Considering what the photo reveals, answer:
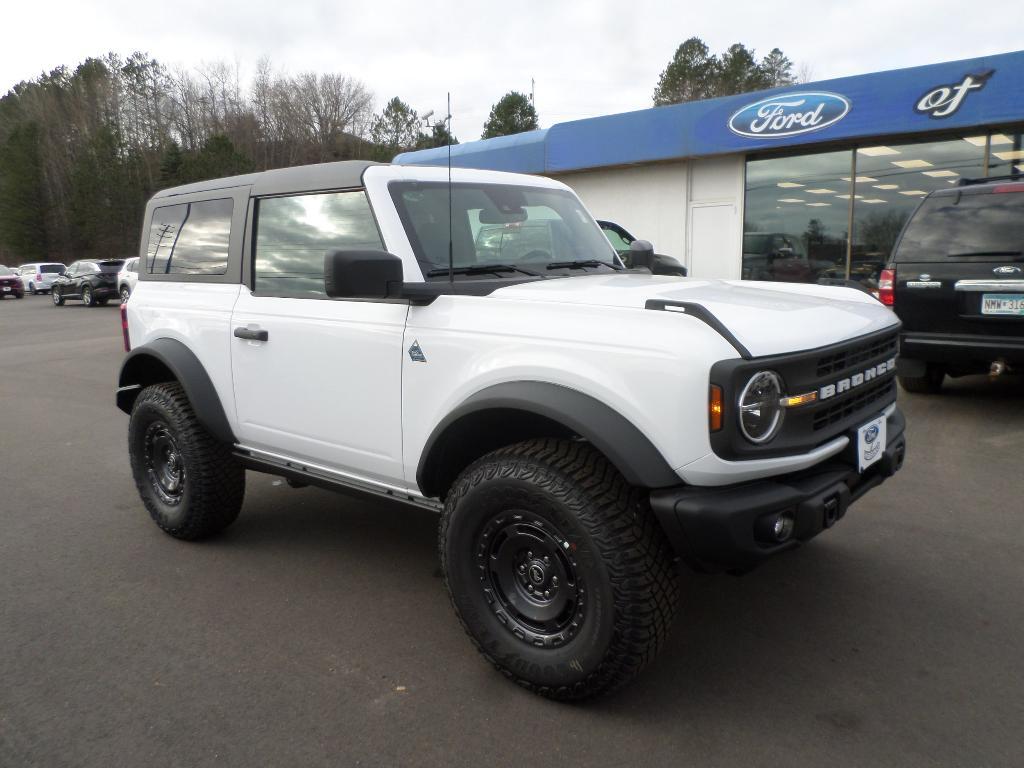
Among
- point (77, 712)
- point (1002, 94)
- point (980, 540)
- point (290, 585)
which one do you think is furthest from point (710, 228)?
point (77, 712)

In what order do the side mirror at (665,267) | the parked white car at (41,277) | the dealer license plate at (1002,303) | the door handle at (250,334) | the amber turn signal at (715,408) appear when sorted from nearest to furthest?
the amber turn signal at (715,408) < the door handle at (250,334) < the side mirror at (665,267) < the dealer license plate at (1002,303) < the parked white car at (41,277)

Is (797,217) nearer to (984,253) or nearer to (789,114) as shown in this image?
(789,114)

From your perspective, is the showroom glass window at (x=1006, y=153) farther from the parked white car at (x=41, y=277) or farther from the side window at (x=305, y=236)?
the parked white car at (x=41, y=277)

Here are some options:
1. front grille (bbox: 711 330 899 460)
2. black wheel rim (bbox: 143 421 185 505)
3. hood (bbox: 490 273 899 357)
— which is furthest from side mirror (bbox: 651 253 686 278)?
black wheel rim (bbox: 143 421 185 505)

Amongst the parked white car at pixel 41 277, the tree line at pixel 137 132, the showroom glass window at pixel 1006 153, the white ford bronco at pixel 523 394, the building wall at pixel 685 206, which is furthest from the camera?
the tree line at pixel 137 132

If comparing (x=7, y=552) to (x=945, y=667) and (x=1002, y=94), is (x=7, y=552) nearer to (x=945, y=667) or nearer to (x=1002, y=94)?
(x=945, y=667)

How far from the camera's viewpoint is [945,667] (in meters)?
2.93

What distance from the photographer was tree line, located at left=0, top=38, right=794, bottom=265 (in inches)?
2051

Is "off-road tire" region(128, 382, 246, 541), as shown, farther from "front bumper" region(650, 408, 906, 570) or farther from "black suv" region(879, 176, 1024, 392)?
"black suv" region(879, 176, 1024, 392)

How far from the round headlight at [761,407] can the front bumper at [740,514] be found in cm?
17

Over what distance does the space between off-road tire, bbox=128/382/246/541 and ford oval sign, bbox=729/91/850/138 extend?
41.6 ft

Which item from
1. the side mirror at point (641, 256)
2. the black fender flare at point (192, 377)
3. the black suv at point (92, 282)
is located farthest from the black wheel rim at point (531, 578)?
the black suv at point (92, 282)

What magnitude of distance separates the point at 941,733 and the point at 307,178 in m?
3.39

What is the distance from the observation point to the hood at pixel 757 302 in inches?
101
